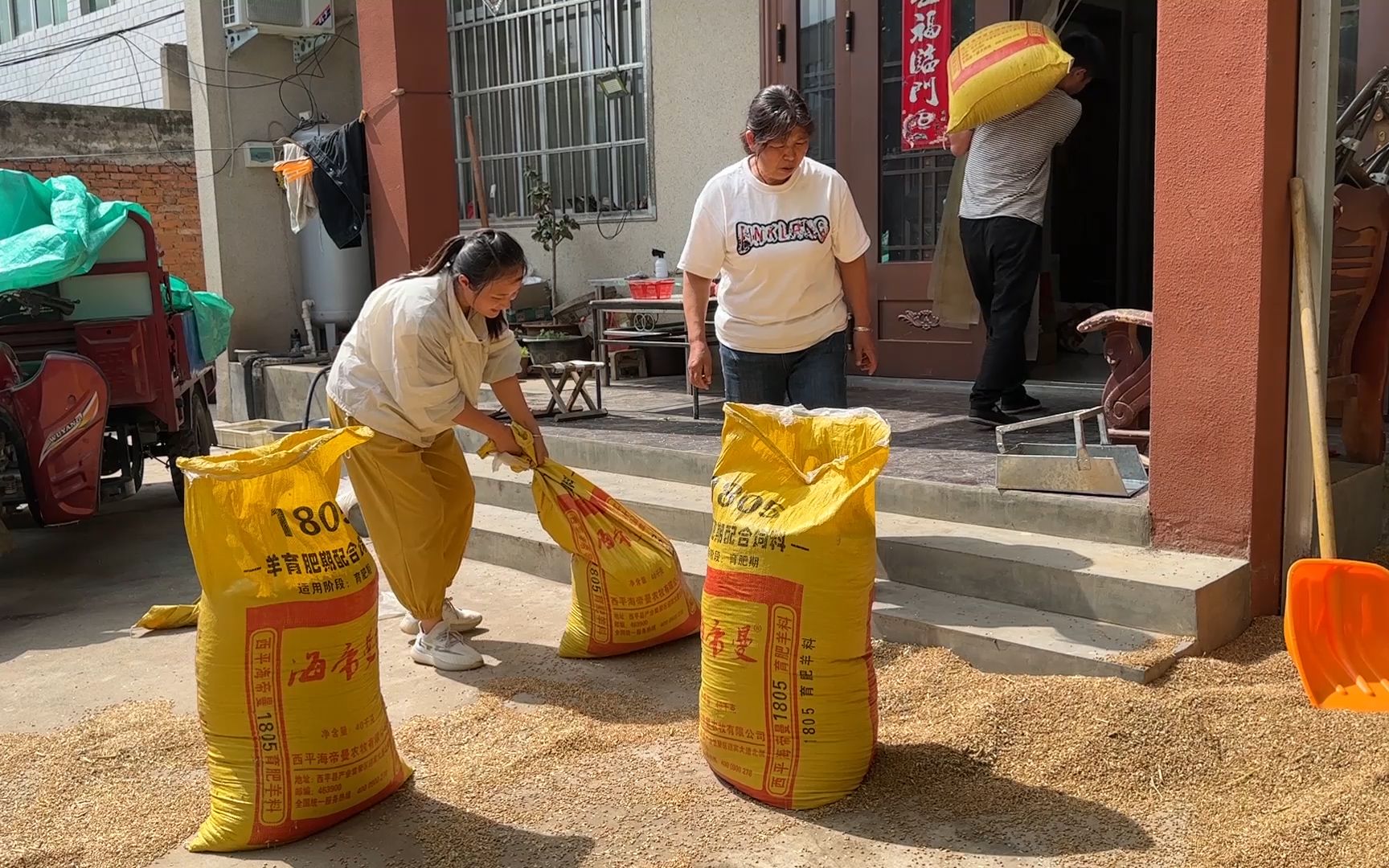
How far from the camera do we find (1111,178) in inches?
389

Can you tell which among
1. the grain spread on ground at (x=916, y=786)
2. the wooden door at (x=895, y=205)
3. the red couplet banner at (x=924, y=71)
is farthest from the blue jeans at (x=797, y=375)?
the red couplet banner at (x=924, y=71)

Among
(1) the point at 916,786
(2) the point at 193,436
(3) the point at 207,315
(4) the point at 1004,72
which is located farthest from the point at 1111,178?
(1) the point at 916,786

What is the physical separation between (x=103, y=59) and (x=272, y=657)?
52.4 ft

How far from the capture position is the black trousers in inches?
218

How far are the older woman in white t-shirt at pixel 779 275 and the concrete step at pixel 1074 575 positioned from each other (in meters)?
0.63

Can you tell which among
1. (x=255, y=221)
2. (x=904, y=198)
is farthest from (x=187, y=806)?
(x=255, y=221)

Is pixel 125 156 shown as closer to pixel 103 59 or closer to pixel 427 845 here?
pixel 103 59

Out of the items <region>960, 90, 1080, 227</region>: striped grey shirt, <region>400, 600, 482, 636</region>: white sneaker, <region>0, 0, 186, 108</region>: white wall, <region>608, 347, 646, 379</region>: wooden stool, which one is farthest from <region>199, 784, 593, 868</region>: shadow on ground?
<region>0, 0, 186, 108</region>: white wall

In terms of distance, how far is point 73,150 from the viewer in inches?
519

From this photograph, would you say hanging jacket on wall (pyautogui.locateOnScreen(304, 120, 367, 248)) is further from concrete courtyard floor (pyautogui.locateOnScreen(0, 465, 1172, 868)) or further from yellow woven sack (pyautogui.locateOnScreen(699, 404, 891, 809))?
yellow woven sack (pyautogui.locateOnScreen(699, 404, 891, 809))

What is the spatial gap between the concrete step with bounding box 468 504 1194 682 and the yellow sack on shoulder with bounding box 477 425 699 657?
2.49 ft

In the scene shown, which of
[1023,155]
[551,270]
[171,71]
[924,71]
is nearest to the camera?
[1023,155]

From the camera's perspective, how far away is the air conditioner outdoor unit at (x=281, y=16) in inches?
373

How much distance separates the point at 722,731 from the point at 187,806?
4.75ft
